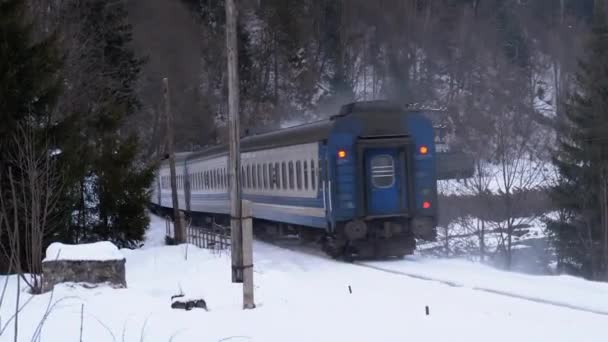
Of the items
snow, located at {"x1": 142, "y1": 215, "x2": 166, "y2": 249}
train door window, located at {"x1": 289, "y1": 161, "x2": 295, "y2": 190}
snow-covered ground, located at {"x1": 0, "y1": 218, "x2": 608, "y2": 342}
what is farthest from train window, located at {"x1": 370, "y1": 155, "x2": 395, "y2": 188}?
snow, located at {"x1": 142, "y1": 215, "x2": 166, "y2": 249}

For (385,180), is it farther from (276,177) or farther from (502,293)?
(502,293)

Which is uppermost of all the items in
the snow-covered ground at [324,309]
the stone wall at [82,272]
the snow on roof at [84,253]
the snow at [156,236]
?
the snow on roof at [84,253]

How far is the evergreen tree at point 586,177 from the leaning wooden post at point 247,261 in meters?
22.0

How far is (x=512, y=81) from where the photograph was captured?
65.9 m

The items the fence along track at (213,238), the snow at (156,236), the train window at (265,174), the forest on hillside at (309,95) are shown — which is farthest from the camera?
the snow at (156,236)

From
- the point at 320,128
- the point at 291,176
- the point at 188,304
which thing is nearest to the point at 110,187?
the point at 291,176

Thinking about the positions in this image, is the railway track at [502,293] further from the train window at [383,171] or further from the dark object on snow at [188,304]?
the dark object on snow at [188,304]

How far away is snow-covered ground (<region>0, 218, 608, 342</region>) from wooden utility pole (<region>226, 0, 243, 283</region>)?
0.50 m

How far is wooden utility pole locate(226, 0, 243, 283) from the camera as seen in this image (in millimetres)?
12109

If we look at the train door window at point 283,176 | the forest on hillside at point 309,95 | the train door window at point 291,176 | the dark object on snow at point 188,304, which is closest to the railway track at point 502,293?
the dark object on snow at point 188,304

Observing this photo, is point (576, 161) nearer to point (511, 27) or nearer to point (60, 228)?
point (60, 228)

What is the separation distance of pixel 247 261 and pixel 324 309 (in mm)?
1202

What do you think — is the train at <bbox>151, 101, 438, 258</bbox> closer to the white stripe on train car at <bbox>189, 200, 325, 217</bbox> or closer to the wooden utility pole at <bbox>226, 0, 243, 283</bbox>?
the white stripe on train car at <bbox>189, 200, 325, 217</bbox>

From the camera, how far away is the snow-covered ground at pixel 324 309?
8734 mm
